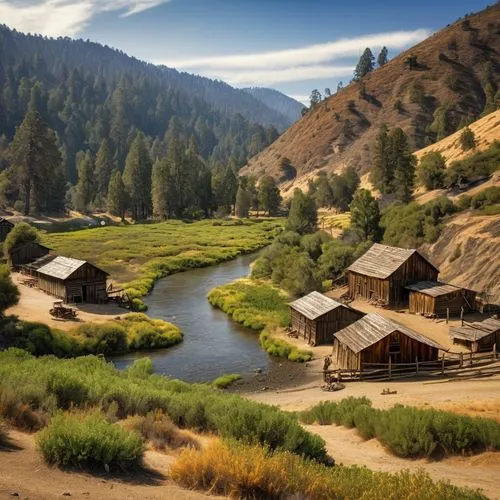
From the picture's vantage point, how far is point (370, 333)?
1191 inches

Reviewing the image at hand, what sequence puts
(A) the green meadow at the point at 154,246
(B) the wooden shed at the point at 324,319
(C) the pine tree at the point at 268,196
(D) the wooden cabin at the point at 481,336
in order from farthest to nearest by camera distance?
(C) the pine tree at the point at 268,196
(A) the green meadow at the point at 154,246
(B) the wooden shed at the point at 324,319
(D) the wooden cabin at the point at 481,336

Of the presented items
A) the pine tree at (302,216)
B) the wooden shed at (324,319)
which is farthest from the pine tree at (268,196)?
the wooden shed at (324,319)

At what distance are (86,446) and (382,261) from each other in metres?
38.2

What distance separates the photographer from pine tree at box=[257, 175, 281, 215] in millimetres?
119250

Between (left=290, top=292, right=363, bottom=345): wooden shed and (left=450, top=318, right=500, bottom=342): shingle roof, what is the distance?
20.1 feet

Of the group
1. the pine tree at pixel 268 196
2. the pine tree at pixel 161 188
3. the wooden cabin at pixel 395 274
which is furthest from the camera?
the pine tree at pixel 268 196

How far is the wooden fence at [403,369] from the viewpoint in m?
28.5

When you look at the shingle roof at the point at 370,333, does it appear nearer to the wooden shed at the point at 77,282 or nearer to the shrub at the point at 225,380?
the shrub at the point at 225,380

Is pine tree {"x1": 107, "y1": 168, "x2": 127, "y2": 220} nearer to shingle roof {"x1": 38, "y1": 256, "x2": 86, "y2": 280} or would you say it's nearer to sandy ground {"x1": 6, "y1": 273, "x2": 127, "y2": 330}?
shingle roof {"x1": 38, "y1": 256, "x2": 86, "y2": 280}

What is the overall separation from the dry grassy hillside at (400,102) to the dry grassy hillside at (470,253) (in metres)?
80.3

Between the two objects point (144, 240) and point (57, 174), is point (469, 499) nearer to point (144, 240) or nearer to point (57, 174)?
point (144, 240)

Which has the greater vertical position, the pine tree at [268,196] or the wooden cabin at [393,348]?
the pine tree at [268,196]

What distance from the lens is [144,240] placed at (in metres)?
82.8

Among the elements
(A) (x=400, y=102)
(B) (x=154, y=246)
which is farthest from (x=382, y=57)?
(B) (x=154, y=246)
